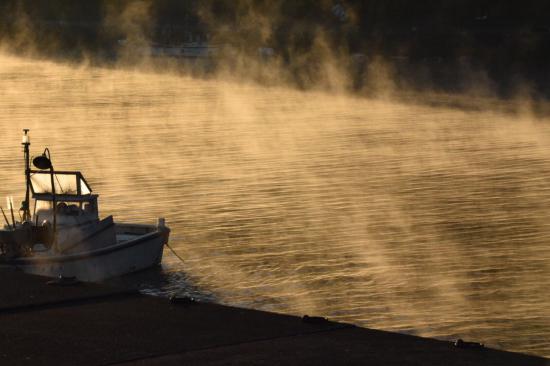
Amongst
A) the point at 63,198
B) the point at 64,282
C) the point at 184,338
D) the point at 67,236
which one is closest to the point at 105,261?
the point at 67,236

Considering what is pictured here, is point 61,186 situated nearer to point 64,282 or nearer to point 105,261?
point 105,261

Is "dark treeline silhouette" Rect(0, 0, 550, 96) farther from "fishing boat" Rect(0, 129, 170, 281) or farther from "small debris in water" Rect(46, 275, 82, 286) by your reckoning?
"small debris in water" Rect(46, 275, 82, 286)

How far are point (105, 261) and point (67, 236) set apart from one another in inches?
47.3

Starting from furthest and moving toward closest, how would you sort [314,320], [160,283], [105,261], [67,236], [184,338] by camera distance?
[160,283] < [105,261] < [67,236] < [314,320] < [184,338]

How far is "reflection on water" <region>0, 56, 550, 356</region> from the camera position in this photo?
34.8 meters

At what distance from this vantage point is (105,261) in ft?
120

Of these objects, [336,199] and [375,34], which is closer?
[336,199]

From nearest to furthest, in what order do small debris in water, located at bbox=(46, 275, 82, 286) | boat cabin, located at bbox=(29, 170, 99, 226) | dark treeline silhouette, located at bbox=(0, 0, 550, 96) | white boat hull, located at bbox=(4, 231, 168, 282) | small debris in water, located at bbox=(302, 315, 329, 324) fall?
small debris in water, located at bbox=(302, 315, 329, 324) < small debris in water, located at bbox=(46, 275, 82, 286) < white boat hull, located at bbox=(4, 231, 168, 282) < boat cabin, located at bbox=(29, 170, 99, 226) < dark treeline silhouette, located at bbox=(0, 0, 550, 96)

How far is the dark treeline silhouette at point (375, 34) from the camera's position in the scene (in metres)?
124

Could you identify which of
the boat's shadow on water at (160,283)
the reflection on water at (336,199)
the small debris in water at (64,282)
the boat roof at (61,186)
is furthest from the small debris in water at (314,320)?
the boat roof at (61,186)

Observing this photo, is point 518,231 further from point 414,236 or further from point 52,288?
point 52,288

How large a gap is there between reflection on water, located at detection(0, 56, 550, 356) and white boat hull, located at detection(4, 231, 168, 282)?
582 millimetres

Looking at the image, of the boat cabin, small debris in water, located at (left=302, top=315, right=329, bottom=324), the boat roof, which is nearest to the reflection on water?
the boat cabin

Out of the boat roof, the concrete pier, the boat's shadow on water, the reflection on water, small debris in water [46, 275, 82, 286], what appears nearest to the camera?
the concrete pier
